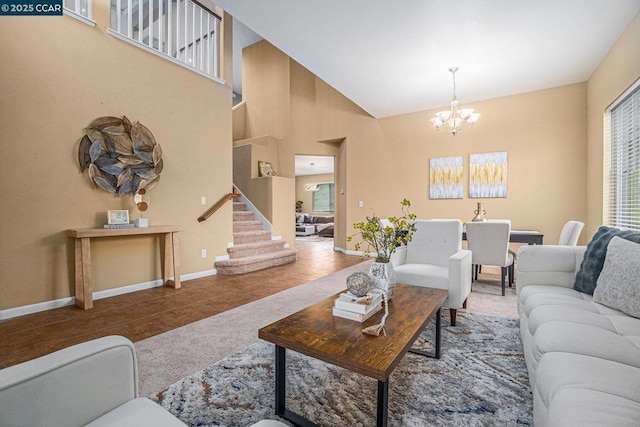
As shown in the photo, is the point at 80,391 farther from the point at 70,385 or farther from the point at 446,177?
the point at 446,177

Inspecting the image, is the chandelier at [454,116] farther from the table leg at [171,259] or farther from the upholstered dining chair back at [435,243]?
the table leg at [171,259]

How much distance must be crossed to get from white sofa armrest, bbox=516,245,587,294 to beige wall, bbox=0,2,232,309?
405cm

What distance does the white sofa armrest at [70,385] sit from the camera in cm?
74

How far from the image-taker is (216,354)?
2.05 m

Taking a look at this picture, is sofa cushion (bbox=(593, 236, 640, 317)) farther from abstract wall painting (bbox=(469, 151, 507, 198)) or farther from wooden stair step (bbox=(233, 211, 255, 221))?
wooden stair step (bbox=(233, 211, 255, 221))

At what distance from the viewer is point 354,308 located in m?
1.62

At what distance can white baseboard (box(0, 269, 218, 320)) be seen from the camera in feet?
9.14

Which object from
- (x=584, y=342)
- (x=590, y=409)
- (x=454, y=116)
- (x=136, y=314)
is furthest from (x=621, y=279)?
(x=136, y=314)

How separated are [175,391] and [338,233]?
5.48 meters

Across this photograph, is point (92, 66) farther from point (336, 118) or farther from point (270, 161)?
point (336, 118)

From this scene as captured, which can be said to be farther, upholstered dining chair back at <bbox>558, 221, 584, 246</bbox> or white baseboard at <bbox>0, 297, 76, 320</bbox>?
upholstered dining chair back at <bbox>558, 221, 584, 246</bbox>

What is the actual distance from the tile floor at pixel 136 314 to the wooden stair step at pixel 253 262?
186 mm

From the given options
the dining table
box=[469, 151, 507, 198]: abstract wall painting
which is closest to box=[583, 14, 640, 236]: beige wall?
the dining table

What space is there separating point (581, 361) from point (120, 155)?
4.28 meters
